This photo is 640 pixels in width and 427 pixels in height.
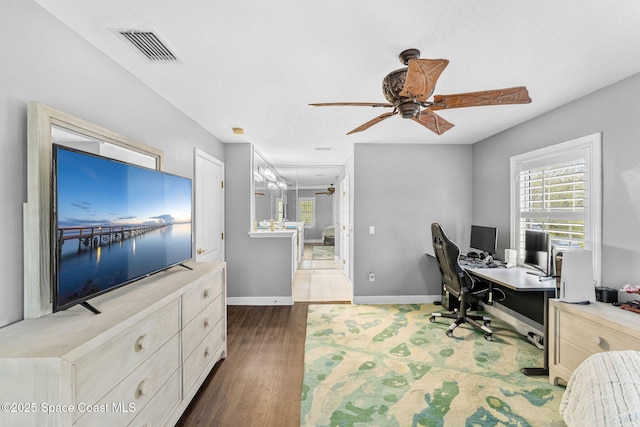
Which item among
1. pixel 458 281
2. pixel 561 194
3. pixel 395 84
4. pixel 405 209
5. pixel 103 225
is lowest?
pixel 458 281

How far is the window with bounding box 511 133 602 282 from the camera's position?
93.4 inches

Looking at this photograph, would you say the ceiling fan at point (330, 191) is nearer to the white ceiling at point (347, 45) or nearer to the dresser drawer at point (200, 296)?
the white ceiling at point (347, 45)

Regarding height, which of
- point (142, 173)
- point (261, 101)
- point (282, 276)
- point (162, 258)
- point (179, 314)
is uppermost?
point (261, 101)

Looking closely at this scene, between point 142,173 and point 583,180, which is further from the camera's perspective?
point 583,180

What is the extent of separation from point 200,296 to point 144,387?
0.72 metres

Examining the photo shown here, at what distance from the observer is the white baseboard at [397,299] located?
414 cm

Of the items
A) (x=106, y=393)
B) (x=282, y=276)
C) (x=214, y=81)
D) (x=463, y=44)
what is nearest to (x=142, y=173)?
(x=214, y=81)

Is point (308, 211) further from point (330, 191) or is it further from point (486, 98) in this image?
Answer: point (486, 98)

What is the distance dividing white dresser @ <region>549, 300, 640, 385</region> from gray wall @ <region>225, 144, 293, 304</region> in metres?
2.98

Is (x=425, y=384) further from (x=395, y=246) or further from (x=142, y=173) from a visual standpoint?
(x=142, y=173)

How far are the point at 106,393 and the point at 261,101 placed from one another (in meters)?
2.24

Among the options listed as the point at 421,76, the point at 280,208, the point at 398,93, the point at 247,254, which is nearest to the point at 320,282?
the point at 280,208

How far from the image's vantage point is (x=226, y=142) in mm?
4039

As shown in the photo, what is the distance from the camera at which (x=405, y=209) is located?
420 centimetres
